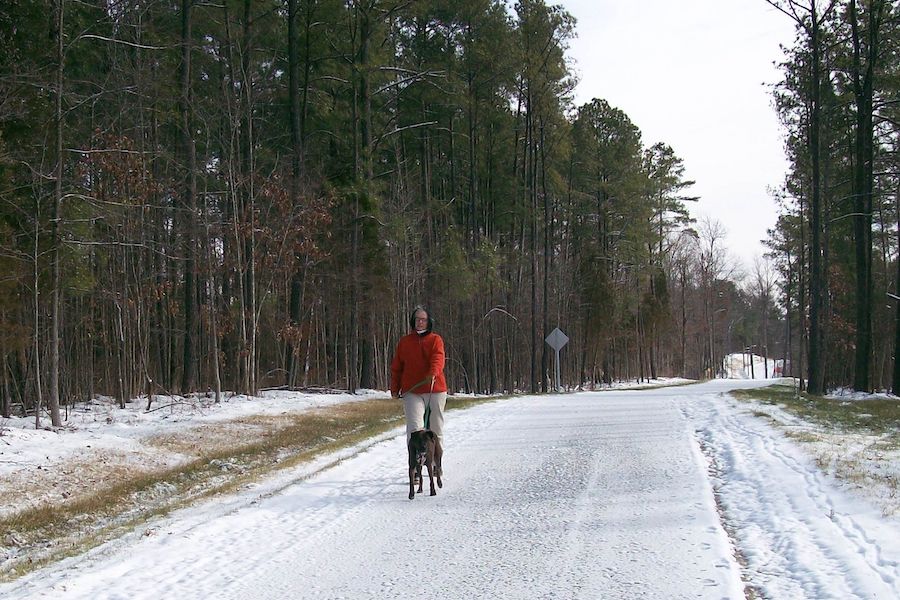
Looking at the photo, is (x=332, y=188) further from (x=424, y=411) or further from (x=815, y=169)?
(x=424, y=411)

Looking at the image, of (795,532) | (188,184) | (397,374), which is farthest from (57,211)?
(795,532)

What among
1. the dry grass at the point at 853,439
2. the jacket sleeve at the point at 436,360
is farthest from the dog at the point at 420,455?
the dry grass at the point at 853,439

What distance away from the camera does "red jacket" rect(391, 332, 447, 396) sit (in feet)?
28.3

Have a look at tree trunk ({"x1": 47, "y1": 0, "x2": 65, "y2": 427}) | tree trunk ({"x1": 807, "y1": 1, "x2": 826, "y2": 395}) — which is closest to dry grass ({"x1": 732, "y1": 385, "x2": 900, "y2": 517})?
tree trunk ({"x1": 807, "y1": 1, "x2": 826, "y2": 395})

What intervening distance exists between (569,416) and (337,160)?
16.6m

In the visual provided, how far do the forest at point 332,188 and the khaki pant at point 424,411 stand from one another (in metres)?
7.86

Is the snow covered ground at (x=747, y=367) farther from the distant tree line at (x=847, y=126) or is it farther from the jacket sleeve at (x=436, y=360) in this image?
the jacket sleeve at (x=436, y=360)

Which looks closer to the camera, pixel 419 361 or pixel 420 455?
pixel 420 455

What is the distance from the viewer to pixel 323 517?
24.0 ft

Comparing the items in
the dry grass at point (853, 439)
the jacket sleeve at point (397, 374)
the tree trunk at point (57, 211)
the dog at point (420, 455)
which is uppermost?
the tree trunk at point (57, 211)

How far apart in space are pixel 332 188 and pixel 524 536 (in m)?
21.1

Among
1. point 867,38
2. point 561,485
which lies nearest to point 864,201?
point 867,38

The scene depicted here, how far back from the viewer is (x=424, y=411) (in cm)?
880

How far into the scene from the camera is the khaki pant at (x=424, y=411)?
8680 mm
